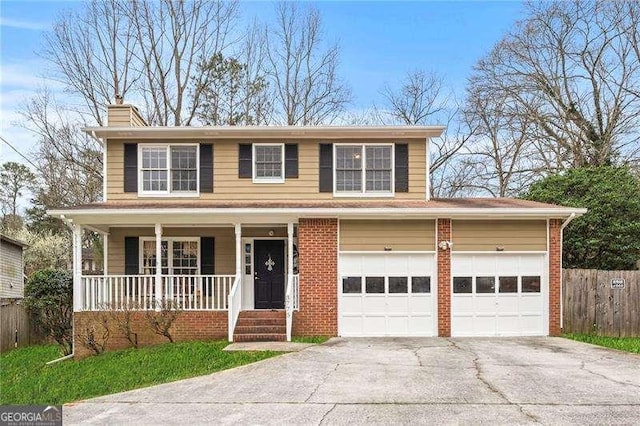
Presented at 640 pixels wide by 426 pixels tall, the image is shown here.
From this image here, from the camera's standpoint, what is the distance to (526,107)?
26.1 m

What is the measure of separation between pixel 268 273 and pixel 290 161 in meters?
3.16

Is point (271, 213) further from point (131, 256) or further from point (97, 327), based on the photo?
point (97, 327)

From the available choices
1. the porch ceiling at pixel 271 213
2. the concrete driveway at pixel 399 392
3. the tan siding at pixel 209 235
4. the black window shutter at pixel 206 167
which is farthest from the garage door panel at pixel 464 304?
the black window shutter at pixel 206 167

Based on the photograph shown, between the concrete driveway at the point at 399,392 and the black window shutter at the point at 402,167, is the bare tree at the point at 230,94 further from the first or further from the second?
the concrete driveway at the point at 399,392

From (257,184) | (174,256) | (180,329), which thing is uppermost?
(257,184)

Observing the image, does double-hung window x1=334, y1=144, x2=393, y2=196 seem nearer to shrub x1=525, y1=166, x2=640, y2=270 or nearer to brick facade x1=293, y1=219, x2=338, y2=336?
brick facade x1=293, y1=219, x2=338, y2=336

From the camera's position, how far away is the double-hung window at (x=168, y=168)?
1502 cm

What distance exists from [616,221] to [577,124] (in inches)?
392

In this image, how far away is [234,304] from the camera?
41.7 feet

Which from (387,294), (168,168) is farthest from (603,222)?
(168,168)

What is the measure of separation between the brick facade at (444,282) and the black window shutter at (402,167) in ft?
6.24

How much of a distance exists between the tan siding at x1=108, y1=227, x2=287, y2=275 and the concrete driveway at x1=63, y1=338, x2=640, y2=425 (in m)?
4.69

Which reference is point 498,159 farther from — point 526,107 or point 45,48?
point 45,48

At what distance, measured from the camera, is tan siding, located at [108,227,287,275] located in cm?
1477
